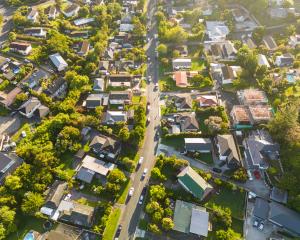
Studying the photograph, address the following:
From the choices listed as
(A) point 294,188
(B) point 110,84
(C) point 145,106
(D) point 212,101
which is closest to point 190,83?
(D) point 212,101

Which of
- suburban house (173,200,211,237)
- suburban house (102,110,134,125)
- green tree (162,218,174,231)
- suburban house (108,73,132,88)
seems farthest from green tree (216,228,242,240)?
suburban house (108,73,132,88)

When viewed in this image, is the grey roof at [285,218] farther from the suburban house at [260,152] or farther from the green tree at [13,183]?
the green tree at [13,183]

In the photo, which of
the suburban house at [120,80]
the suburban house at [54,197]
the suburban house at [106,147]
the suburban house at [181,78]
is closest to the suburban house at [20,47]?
the suburban house at [120,80]

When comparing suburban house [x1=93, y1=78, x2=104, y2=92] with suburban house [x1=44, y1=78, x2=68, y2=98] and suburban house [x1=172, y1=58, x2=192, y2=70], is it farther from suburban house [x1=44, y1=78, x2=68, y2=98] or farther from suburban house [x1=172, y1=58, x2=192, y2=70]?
suburban house [x1=172, y1=58, x2=192, y2=70]

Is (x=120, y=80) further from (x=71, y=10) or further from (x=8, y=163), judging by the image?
(x=71, y=10)

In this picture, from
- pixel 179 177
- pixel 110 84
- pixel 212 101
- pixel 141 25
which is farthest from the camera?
pixel 141 25

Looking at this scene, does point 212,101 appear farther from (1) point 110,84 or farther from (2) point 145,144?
(1) point 110,84
